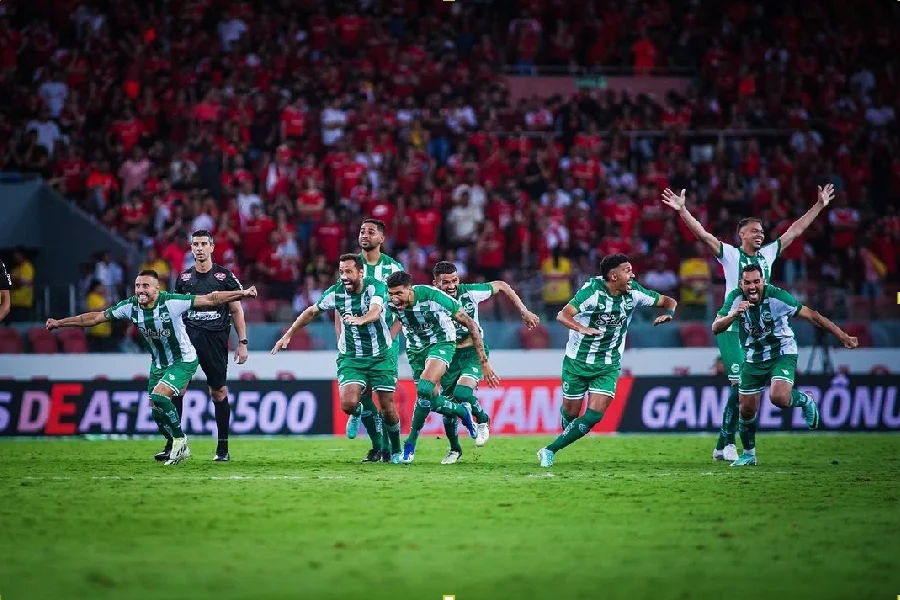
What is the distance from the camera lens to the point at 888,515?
1017 centimetres

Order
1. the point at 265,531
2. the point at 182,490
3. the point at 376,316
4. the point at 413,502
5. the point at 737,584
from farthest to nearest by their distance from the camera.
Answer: the point at 376,316 < the point at 182,490 < the point at 413,502 < the point at 265,531 < the point at 737,584

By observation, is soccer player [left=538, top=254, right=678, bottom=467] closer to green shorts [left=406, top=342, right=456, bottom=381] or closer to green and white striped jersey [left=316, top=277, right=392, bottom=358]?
green shorts [left=406, top=342, right=456, bottom=381]

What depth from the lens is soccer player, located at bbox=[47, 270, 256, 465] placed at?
1398 cm

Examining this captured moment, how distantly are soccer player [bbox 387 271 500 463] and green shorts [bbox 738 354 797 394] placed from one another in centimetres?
262

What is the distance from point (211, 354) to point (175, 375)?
104cm

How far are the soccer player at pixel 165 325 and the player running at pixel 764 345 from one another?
16.7ft

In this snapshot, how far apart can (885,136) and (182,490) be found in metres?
20.6


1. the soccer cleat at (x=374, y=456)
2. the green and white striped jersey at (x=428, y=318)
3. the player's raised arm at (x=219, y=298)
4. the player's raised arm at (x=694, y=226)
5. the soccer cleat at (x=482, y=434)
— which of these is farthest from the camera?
the soccer cleat at (x=482, y=434)

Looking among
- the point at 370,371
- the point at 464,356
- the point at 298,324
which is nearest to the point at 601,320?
the point at 464,356

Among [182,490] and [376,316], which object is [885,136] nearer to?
[376,316]

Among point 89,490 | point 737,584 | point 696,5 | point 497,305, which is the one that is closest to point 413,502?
point 89,490

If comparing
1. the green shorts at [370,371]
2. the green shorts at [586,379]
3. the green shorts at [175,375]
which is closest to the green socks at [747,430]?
the green shorts at [586,379]

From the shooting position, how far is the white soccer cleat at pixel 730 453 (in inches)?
584

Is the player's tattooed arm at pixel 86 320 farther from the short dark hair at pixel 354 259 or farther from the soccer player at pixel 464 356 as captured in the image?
the soccer player at pixel 464 356
